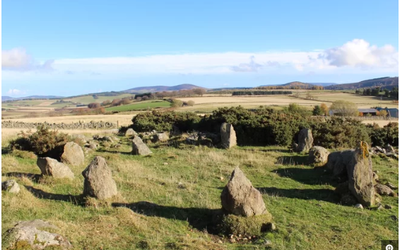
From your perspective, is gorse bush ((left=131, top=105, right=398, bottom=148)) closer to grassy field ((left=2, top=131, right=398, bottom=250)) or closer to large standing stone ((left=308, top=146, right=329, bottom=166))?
large standing stone ((left=308, top=146, right=329, bottom=166))

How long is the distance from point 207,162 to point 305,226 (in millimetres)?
8815

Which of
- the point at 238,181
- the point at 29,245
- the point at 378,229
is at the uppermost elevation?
the point at 238,181

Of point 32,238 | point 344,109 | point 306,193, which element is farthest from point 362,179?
point 344,109

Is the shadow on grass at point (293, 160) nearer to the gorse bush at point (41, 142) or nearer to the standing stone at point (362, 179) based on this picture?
A: the standing stone at point (362, 179)

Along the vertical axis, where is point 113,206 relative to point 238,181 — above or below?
below

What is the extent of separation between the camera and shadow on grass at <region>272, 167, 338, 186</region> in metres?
14.0

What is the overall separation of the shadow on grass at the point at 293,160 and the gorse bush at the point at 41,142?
40.3ft

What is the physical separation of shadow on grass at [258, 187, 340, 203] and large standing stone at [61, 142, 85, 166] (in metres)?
9.72

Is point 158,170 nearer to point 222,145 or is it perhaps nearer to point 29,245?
point 222,145

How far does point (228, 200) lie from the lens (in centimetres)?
908

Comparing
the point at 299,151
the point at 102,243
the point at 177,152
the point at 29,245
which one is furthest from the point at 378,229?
the point at 177,152

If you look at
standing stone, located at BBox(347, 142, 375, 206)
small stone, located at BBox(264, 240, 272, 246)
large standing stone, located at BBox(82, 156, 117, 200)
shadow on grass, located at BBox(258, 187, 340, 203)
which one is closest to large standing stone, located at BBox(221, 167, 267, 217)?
small stone, located at BBox(264, 240, 272, 246)

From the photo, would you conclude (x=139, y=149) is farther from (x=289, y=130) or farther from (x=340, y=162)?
(x=340, y=162)

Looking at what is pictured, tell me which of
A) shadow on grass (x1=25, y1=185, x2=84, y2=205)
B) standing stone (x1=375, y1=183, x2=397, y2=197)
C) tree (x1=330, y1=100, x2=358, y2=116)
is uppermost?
tree (x1=330, y1=100, x2=358, y2=116)
